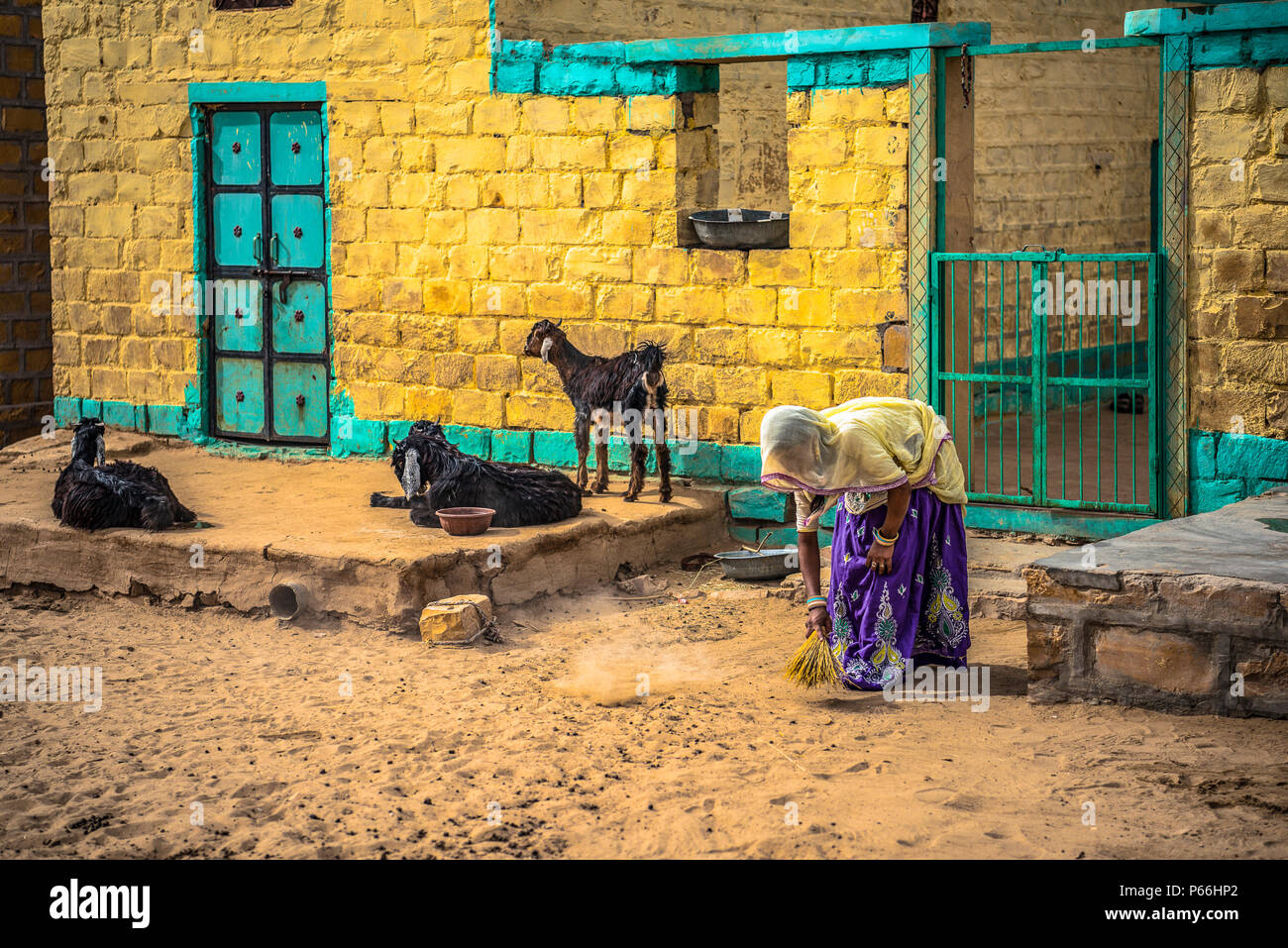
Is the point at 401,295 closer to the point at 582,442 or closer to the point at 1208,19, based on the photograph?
the point at 582,442

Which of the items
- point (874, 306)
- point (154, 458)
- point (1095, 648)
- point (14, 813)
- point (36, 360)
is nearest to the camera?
point (14, 813)

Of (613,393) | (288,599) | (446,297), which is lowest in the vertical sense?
(288,599)

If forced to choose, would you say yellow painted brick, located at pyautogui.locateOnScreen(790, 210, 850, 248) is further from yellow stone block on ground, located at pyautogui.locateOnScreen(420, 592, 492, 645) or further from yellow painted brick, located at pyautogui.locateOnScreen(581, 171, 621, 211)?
yellow stone block on ground, located at pyautogui.locateOnScreen(420, 592, 492, 645)

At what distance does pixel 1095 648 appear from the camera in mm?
5766

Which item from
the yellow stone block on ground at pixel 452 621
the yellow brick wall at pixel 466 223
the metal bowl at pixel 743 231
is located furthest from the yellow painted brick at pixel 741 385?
the yellow stone block on ground at pixel 452 621

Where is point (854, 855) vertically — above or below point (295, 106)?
below

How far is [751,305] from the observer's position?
28.0ft

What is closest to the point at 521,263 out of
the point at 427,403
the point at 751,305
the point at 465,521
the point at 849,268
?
the point at 427,403

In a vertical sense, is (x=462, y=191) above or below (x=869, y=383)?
above

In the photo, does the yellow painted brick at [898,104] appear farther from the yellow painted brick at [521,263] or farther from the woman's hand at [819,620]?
the woman's hand at [819,620]

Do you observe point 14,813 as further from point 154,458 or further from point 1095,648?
point 154,458

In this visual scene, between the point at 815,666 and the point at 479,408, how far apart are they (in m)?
3.95

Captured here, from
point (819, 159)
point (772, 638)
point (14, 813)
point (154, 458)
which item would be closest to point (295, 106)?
point (154, 458)

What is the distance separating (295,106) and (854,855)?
7.22 meters
